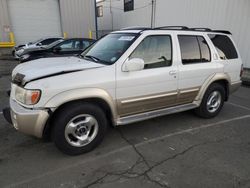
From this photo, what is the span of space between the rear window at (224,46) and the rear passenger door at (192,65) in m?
0.30

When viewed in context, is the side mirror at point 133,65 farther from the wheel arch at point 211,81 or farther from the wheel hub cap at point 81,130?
the wheel arch at point 211,81

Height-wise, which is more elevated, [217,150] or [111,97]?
[111,97]

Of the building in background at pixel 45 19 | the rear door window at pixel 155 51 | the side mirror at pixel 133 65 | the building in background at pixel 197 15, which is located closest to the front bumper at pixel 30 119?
the side mirror at pixel 133 65

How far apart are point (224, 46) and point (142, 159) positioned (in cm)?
319

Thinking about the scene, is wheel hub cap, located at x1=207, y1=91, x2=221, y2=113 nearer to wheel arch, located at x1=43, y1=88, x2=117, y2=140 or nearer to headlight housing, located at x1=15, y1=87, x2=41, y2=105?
wheel arch, located at x1=43, y1=88, x2=117, y2=140

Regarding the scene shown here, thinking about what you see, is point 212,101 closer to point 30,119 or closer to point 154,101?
point 154,101

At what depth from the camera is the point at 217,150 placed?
3.30 metres

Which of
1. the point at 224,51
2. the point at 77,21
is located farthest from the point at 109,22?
the point at 224,51

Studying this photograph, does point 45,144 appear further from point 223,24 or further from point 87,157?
point 223,24

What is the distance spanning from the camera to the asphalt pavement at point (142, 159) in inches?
101

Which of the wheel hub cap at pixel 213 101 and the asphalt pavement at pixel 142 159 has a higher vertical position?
the wheel hub cap at pixel 213 101

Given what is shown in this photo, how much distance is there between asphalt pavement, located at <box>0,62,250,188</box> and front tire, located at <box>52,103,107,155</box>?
0.18 m

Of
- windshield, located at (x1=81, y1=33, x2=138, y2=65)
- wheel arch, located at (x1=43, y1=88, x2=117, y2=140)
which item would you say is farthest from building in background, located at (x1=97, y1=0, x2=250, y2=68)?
wheel arch, located at (x1=43, y1=88, x2=117, y2=140)

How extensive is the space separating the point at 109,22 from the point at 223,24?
60.9 ft
